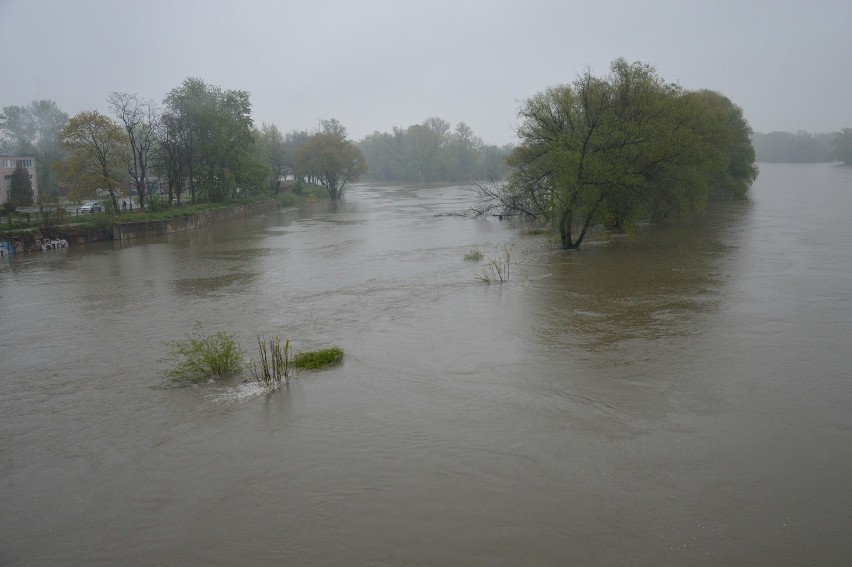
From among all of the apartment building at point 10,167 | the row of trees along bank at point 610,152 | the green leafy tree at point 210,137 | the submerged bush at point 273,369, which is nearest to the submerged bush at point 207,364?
the submerged bush at point 273,369

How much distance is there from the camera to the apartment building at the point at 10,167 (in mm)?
54625

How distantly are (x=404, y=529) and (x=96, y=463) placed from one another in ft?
16.7

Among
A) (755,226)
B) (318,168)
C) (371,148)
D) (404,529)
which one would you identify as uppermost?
(371,148)

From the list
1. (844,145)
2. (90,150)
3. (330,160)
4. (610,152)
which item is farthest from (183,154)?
(844,145)

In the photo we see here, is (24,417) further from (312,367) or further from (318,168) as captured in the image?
(318,168)

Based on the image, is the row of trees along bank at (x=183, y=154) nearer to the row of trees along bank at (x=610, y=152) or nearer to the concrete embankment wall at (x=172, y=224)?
the concrete embankment wall at (x=172, y=224)

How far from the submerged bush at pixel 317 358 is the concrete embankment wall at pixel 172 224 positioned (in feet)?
102

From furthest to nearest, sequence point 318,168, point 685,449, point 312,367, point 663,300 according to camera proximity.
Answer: point 318,168
point 663,300
point 312,367
point 685,449

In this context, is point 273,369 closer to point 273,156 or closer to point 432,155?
point 273,156

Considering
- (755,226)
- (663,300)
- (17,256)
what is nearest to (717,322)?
(663,300)

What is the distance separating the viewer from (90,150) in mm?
42969

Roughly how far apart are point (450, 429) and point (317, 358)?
4.54m

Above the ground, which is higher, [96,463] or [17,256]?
[17,256]

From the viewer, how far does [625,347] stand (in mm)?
14180
